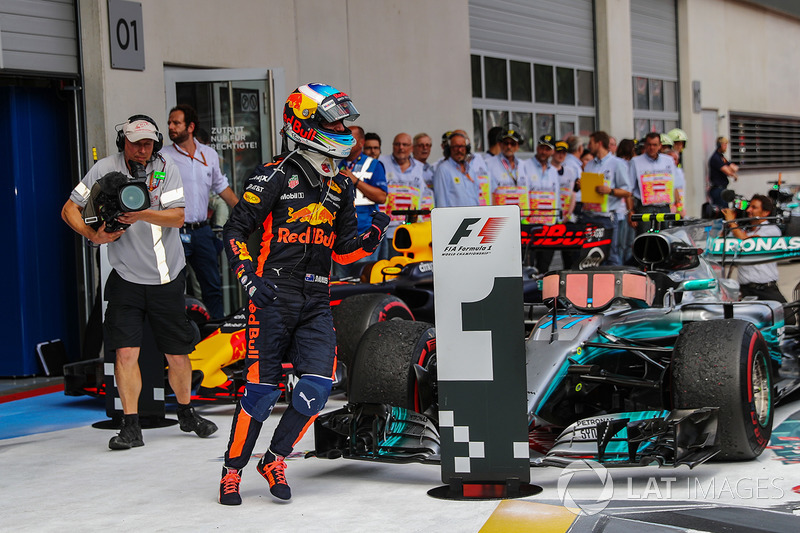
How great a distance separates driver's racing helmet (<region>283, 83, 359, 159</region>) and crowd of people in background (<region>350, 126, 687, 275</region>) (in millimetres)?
4888

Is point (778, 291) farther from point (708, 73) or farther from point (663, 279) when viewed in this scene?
point (708, 73)

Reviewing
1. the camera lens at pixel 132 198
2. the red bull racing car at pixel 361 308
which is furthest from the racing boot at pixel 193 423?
the camera lens at pixel 132 198

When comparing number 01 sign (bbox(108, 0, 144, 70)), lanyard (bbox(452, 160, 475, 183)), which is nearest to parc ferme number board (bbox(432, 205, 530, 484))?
number 01 sign (bbox(108, 0, 144, 70))

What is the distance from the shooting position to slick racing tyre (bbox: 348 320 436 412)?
5.68 metres

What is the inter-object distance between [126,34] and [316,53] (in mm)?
2979

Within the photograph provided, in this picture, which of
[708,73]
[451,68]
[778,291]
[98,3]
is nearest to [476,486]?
[778,291]

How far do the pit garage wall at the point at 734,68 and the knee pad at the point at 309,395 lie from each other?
18.6 metres

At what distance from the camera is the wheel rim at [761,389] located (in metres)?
5.66

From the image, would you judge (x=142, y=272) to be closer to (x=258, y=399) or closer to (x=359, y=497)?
(x=258, y=399)

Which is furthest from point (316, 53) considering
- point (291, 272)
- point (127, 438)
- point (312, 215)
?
point (291, 272)

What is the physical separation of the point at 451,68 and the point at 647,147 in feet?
9.78

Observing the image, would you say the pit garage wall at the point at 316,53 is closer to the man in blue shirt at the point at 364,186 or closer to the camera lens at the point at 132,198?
the man in blue shirt at the point at 364,186

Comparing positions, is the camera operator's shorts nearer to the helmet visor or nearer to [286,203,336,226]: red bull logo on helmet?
[286,203,336,226]: red bull logo on helmet

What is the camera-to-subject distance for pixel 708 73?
24047mm
